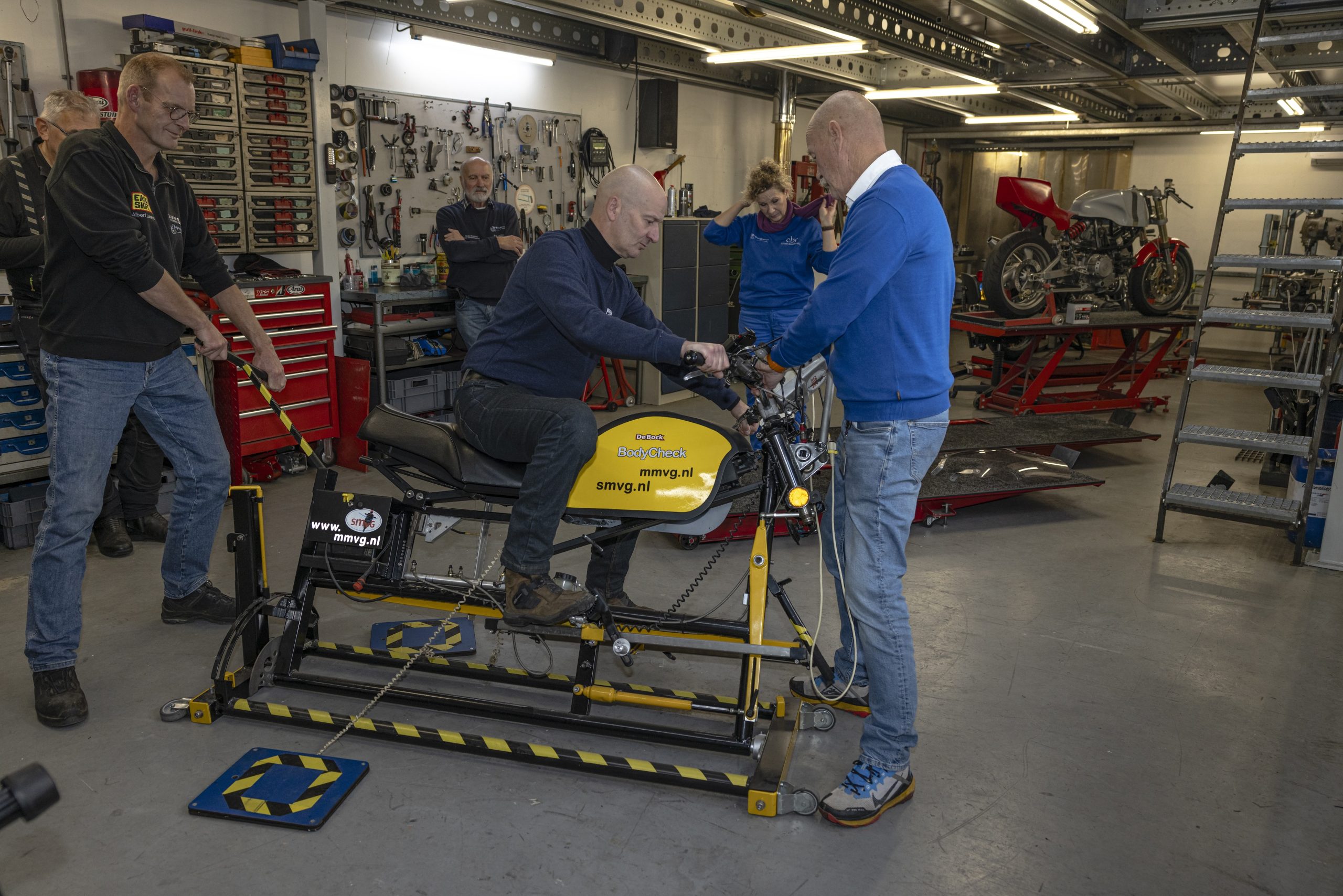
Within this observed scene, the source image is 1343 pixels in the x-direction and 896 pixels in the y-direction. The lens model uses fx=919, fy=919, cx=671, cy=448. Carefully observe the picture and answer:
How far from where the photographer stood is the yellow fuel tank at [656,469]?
2.53 metres

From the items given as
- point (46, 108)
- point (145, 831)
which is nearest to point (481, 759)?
point (145, 831)

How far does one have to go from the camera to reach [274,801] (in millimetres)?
2352

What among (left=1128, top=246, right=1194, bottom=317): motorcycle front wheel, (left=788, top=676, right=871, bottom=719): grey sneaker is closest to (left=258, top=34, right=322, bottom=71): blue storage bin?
(left=788, top=676, right=871, bottom=719): grey sneaker

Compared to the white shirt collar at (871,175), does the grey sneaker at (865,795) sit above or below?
below

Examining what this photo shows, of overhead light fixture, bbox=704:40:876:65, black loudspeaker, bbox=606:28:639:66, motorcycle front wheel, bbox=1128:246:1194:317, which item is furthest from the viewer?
motorcycle front wheel, bbox=1128:246:1194:317

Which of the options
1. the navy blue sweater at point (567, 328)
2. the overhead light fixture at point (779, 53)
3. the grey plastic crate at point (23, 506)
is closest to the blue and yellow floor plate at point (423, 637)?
the navy blue sweater at point (567, 328)

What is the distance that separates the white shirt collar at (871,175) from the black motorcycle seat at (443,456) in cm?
118

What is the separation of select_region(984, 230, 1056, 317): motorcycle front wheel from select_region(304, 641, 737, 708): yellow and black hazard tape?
5.86 metres

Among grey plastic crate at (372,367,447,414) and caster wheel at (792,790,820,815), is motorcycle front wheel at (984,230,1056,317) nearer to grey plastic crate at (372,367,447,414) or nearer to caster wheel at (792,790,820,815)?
grey plastic crate at (372,367,447,414)

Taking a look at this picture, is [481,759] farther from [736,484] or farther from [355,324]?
[355,324]

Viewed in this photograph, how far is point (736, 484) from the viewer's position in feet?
8.94

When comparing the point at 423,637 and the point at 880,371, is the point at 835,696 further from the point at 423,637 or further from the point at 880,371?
the point at 423,637

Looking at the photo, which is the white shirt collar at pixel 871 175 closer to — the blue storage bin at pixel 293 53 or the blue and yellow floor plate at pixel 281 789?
the blue and yellow floor plate at pixel 281 789

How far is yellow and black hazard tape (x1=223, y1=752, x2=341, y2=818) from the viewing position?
2.32m
